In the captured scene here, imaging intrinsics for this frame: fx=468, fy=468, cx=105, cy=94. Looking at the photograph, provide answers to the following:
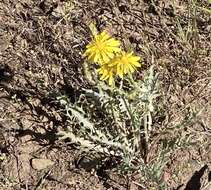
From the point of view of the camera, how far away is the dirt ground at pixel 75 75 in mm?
2057

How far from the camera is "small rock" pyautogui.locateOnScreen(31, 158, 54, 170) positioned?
2.06 metres

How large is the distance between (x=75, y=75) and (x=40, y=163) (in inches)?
18.3

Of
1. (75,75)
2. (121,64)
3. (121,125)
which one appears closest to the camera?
(121,64)

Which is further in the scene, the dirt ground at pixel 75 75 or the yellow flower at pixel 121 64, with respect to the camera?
the dirt ground at pixel 75 75

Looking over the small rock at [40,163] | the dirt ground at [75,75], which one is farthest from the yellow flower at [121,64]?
the small rock at [40,163]

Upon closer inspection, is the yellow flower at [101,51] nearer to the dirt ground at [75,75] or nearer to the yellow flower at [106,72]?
the yellow flower at [106,72]

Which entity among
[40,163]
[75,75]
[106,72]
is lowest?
[40,163]

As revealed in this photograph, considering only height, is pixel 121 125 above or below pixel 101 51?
below

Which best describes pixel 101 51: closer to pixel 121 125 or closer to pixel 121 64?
pixel 121 64

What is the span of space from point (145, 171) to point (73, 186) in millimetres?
363

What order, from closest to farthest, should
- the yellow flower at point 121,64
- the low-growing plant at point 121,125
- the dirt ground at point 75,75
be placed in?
the yellow flower at point 121,64 < the low-growing plant at point 121,125 < the dirt ground at point 75,75

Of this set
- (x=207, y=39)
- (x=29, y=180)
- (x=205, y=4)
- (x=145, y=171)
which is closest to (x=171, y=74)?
(x=207, y=39)

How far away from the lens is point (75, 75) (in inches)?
89.0

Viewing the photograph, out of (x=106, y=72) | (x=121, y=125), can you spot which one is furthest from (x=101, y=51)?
(x=121, y=125)
